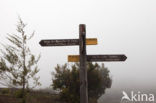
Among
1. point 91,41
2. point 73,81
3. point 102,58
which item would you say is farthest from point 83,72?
point 73,81

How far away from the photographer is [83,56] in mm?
6074

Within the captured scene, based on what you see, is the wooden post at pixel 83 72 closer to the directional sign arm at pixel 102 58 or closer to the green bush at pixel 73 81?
the directional sign arm at pixel 102 58

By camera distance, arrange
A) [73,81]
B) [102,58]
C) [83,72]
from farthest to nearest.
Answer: [73,81]
[102,58]
[83,72]

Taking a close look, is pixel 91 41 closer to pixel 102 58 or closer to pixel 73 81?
pixel 102 58

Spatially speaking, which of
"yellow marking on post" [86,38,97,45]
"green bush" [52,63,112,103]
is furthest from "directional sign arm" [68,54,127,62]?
"green bush" [52,63,112,103]

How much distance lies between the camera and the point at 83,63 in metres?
6.05

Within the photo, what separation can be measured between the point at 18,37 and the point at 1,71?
2.59 m

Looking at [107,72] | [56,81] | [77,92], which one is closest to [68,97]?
[77,92]

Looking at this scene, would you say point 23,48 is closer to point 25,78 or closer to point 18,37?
point 18,37

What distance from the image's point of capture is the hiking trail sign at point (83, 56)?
19.7 feet

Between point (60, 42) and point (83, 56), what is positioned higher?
point (60, 42)

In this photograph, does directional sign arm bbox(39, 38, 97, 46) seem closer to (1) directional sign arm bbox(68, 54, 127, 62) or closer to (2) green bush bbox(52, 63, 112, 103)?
(1) directional sign arm bbox(68, 54, 127, 62)

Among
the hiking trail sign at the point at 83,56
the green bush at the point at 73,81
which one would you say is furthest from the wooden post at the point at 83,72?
the green bush at the point at 73,81

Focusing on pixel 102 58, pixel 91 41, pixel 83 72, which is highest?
pixel 91 41
